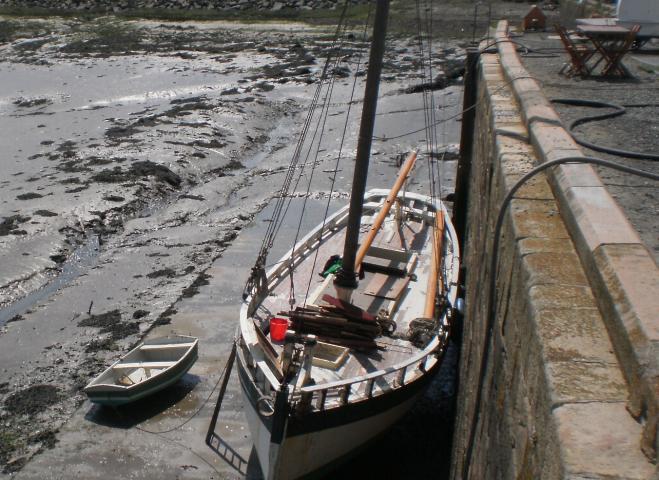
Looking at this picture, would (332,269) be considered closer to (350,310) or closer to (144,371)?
(350,310)

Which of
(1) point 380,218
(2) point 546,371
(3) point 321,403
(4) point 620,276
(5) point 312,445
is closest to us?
(2) point 546,371

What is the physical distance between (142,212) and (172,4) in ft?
125

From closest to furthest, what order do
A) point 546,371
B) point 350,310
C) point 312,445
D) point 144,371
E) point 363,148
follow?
1. point 546,371
2. point 312,445
3. point 350,310
4. point 363,148
5. point 144,371

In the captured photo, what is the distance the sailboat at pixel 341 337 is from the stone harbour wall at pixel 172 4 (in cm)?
4173

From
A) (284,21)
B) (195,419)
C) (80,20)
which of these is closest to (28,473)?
(195,419)

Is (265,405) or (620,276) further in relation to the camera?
(265,405)

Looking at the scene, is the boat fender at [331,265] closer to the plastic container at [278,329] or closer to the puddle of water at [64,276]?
the plastic container at [278,329]

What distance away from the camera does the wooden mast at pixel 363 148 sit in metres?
9.82

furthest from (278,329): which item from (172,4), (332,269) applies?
(172,4)

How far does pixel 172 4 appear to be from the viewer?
52.3 m

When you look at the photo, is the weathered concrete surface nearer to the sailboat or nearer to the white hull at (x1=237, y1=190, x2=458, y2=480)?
the white hull at (x1=237, y1=190, x2=458, y2=480)

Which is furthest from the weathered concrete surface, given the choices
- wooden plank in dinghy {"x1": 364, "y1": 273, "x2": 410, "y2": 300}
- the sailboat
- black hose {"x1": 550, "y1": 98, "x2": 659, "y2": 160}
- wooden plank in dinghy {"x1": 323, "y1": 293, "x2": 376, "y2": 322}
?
wooden plank in dinghy {"x1": 364, "y1": 273, "x2": 410, "y2": 300}

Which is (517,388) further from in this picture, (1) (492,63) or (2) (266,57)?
(2) (266,57)

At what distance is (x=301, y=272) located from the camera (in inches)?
440
